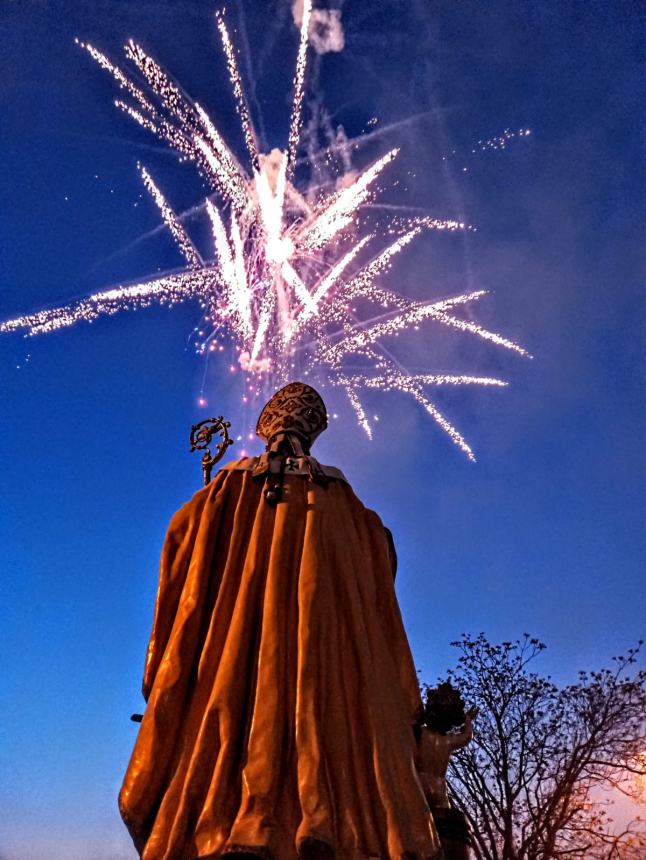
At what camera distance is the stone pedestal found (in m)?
4.06

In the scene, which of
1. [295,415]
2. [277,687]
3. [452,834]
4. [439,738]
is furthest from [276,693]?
[295,415]

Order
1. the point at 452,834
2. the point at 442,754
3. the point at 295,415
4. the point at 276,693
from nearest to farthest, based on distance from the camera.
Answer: the point at 276,693, the point at 452,834, the point at 442,754, the point at 295,415

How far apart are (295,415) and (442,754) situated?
2.88 metres

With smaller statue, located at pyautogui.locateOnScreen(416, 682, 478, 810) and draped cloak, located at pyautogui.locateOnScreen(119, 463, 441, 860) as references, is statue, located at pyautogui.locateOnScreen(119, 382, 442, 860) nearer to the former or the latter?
draped cloak, located at pyautogui.locateOnScreen(119, 463, 441, 860)

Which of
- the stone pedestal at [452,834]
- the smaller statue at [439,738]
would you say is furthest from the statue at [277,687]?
the stone pedestal at [452,834]

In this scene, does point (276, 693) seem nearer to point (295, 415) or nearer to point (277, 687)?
point (277, 687)

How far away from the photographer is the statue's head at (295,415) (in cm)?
573

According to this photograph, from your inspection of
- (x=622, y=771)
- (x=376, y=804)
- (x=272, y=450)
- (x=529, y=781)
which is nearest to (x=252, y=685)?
(x=376, y=804)

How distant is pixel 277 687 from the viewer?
12.1 ft

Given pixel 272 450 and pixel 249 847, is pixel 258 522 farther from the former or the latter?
pixel 249 847

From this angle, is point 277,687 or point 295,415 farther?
point 295,415

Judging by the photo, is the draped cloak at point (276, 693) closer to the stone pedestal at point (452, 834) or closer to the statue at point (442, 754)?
the statue at point (442, 754)

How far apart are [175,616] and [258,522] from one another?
826 millimetres

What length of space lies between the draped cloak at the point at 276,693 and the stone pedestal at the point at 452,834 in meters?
0.58
